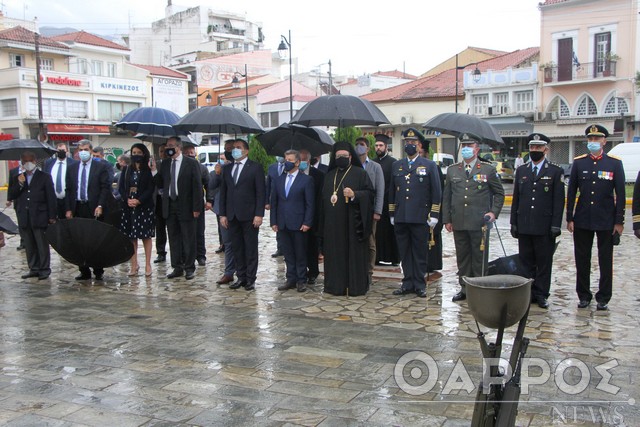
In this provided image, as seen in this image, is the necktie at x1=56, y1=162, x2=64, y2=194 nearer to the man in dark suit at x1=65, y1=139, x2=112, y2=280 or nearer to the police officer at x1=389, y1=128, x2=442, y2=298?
the man in dark suit at x1=65, y1=139, x2=112, y2=280

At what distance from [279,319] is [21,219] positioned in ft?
15.1

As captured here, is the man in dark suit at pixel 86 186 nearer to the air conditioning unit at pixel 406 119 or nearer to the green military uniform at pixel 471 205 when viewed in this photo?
the green military uniform at pixel 471 205

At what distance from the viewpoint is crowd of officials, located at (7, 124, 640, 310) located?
24.3ft

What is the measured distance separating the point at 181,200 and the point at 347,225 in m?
2.58

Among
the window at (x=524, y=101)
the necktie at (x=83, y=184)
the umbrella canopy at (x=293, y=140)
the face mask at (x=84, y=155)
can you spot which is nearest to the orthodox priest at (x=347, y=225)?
the umbrella canopy at (x=293, y=140)

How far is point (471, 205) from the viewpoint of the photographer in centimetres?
787

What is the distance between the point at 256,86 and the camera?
54.5 meters

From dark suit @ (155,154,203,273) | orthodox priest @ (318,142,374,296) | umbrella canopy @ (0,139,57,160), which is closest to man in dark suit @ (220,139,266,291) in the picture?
dark suit @ (155,154,203,273)

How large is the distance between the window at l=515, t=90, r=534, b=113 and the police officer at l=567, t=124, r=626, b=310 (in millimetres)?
34207

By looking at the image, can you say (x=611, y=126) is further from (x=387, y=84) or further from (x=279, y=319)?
(x=279, y=319)

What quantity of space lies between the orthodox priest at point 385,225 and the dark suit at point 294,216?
119 cm

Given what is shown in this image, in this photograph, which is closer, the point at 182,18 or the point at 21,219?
the point at 21,219

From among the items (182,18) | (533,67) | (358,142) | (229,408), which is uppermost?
(182,18)

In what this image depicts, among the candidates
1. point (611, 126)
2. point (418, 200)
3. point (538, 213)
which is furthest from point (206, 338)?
point (611, 126)
